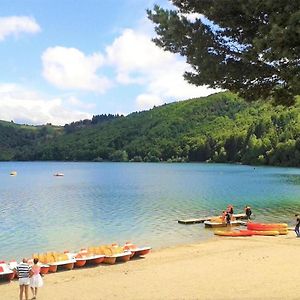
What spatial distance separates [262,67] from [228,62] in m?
0.96

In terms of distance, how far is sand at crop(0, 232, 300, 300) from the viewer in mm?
19625

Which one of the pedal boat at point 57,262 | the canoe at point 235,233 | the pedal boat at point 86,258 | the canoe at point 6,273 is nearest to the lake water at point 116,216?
the canoe at point 235,233

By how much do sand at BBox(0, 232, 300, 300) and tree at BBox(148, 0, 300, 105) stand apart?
9159 mm

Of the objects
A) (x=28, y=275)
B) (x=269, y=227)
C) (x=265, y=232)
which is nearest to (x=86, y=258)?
(x=28, y=275)

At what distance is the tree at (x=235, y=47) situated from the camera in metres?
11.1

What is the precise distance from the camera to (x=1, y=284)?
22938mm

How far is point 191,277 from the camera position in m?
23.1

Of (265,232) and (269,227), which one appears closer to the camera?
(265,232)

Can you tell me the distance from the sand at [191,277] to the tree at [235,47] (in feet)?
30.0

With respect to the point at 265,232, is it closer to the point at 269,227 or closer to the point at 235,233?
the point at 269,227

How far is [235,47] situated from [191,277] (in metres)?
13.9

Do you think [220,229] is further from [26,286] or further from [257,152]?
[257,152]

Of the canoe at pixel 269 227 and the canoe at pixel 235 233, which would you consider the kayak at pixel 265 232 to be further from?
the canoe at pixel 269 227

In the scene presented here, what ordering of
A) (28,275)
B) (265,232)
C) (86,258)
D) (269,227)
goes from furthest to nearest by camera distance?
(269,227)
(265,232)
(86,258)
(28,275)
